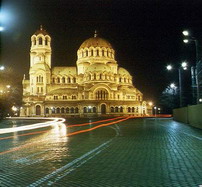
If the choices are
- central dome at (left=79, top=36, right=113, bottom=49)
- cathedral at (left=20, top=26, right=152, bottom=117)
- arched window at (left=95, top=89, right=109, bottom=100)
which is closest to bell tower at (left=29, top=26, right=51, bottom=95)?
cathedral at (left=20, top=26, right=152, bottom=117)

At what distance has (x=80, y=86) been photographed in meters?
95.6

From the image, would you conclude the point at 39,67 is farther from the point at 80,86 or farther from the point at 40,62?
the point at 80,86

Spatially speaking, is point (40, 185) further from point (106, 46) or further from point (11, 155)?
point (106, 46)

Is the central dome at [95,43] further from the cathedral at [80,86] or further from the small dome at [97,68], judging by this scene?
the small dome at [97,68]

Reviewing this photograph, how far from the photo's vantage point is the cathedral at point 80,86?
302 feet

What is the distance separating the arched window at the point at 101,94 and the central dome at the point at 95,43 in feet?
55.9

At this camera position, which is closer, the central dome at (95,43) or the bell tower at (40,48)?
the bell tower at (40,48)

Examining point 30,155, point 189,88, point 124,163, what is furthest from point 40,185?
point 189,88

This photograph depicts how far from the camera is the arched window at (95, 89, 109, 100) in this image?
9270 cm

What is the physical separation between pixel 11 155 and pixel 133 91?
88.8 m

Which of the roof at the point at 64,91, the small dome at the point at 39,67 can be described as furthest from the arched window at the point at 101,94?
the small dome at the point at 39,67

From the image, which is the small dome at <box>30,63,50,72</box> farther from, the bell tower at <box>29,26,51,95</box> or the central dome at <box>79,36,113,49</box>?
the central dome at <box>79,36,113,49</box>

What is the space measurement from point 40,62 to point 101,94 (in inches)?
835

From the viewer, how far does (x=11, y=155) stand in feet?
36.2
